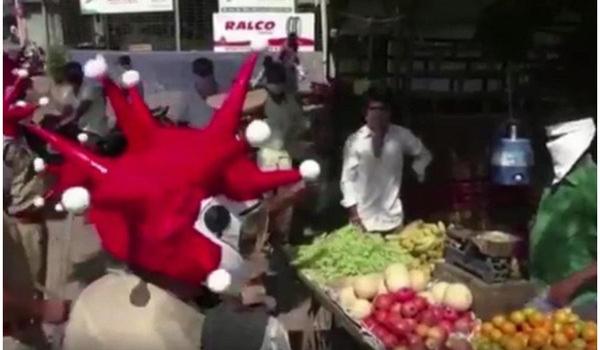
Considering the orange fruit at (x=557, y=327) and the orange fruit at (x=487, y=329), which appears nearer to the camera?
the orange fruit at (x=557, y=327)

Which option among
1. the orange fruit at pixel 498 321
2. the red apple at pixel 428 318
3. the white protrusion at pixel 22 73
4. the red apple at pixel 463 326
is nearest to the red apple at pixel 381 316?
the red apple at pixel 428 318

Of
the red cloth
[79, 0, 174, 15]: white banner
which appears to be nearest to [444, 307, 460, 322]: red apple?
the red cloth

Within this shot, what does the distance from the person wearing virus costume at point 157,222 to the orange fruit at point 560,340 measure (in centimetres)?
81

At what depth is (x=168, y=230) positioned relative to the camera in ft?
10.6

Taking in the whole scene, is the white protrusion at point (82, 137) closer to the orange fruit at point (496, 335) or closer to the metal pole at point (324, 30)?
the metal pole at point (324, 30)

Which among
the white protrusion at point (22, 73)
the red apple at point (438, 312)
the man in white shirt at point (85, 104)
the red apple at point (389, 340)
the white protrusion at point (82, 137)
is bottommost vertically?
the red apple at point (389, 340)

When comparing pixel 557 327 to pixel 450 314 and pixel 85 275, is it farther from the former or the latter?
pixel 85 275

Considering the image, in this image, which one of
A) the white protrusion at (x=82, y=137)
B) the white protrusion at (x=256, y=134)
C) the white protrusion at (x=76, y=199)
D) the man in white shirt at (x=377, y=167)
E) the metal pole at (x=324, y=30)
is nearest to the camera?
the white protrusion at (x=76, y=199)

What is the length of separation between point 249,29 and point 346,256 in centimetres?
83

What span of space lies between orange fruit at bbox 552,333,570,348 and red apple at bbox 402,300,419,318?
0.46 m

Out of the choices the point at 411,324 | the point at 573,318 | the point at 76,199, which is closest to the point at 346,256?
the point at 411,324

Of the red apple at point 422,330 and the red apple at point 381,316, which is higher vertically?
the red apple at point 381,316

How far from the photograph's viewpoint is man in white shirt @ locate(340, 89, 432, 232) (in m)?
4.73

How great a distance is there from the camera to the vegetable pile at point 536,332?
11.6 feet
